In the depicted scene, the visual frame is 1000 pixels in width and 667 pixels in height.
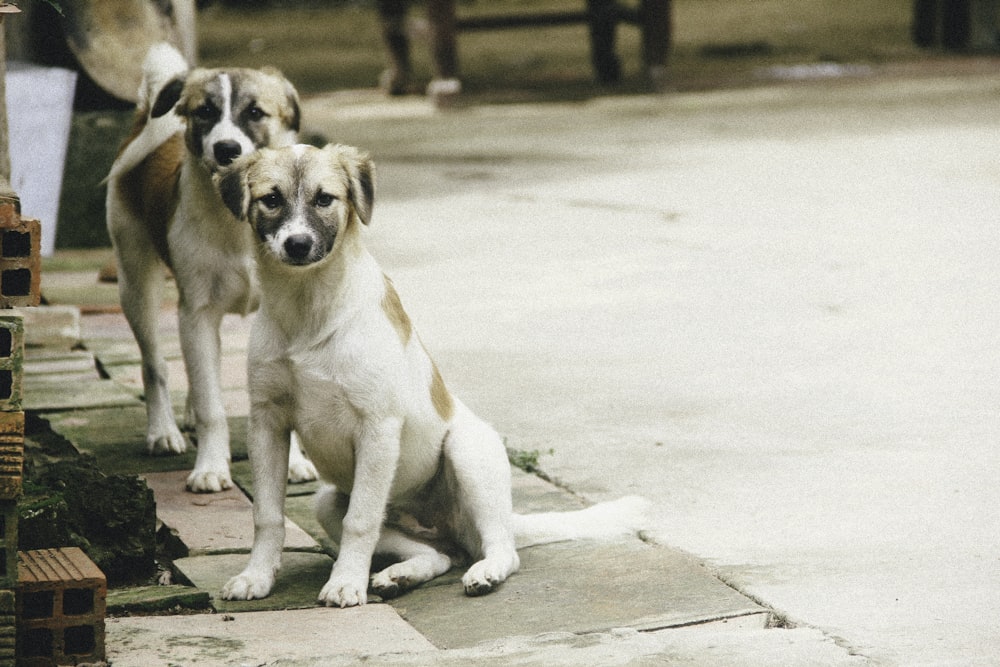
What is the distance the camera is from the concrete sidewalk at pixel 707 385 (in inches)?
144

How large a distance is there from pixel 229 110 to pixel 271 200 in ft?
4.37

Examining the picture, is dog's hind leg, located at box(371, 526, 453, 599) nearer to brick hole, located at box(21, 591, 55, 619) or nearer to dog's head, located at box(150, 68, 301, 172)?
brick hole, located at box(21, 591, 55, 619)

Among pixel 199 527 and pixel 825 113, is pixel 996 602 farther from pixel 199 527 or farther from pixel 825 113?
pixel 825 113

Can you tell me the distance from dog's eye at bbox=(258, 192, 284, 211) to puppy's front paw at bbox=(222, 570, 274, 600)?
0.96 metres

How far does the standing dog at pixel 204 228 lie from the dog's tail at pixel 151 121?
30 millimetres

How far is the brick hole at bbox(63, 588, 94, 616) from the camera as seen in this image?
343 cm

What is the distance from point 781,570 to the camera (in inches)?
158

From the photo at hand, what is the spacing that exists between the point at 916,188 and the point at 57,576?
Result: 25.9 feet

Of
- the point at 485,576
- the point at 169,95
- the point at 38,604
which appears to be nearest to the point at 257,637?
the point at 38,604

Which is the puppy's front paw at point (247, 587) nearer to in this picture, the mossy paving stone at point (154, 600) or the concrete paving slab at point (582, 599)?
the mossy paving stone at point (154, 600)

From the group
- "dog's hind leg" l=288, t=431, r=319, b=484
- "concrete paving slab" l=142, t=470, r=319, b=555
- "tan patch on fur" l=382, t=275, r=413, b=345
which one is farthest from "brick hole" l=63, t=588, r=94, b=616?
"dog's hind leg" l=288, t=431, r=319, b=484

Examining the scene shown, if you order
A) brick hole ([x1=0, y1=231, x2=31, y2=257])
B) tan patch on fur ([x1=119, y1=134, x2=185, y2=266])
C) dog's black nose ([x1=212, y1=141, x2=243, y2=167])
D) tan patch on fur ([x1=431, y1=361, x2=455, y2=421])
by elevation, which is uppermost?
brick hole ([x1=0, y1=231, x2=31, y2=257])

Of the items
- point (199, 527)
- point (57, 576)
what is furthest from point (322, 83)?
point (57, 576)

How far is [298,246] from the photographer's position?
154 inches
